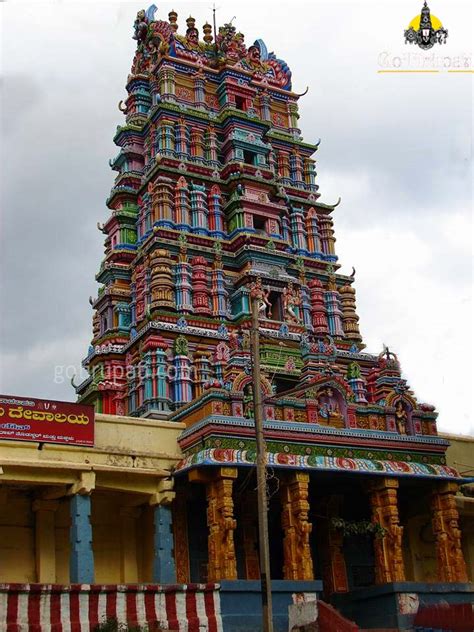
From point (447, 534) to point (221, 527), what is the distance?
7625 mm

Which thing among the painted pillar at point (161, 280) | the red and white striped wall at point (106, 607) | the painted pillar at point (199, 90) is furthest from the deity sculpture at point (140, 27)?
the red and white striped wall at point (106, 607)

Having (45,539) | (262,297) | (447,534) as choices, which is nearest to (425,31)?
(262,297)

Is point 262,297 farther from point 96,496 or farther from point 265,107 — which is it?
point 96,496

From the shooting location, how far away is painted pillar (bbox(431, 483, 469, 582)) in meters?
26.8

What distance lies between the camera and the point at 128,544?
27.0 m

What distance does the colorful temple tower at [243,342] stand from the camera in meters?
26.1

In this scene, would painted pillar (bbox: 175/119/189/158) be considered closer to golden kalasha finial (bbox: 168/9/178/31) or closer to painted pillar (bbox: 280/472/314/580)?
golden kalasha finial (bbox: 168/9/178/31)

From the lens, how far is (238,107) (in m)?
45.0

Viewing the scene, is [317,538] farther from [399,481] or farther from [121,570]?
[121,570]

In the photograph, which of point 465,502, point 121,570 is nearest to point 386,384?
point 465,502

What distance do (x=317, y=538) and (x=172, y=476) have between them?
22.3 feet

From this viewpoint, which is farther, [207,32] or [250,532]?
[207,32]

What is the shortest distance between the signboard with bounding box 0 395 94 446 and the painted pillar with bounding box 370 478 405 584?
8.87m

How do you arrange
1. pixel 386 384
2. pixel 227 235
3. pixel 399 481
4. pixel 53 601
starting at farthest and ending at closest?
pixel 227 235
pixel 386 384
pixel 399 481
pixel 53 601
